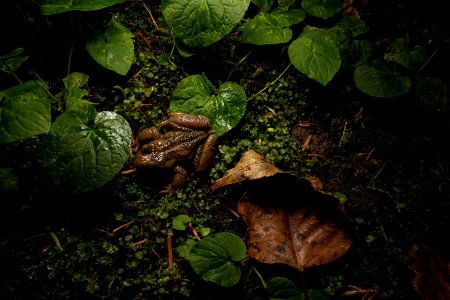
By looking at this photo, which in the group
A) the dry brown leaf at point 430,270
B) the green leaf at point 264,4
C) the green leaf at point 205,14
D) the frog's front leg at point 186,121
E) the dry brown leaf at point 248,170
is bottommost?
the dry brown leaf at point 430,270

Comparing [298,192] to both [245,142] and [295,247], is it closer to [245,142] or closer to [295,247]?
[295,247]

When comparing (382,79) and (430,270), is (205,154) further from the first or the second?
(430,270)

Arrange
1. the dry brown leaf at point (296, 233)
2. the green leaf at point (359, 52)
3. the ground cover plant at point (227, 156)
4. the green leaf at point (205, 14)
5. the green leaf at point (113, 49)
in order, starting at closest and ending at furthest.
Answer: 1. the ground cover plant at point (227, 156)
2. the dry brown leaf at point (296, 233)
3. the green leaf at point (205, 14)
4. the green leaf at point (113, 49)
5. the green leaf at point (359, 52)

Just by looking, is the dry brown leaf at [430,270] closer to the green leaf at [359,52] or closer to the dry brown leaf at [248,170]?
the dry brown leaf at [248,170]

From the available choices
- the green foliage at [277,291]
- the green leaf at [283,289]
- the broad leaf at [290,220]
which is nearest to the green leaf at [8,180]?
the broad leaf at [290,220]

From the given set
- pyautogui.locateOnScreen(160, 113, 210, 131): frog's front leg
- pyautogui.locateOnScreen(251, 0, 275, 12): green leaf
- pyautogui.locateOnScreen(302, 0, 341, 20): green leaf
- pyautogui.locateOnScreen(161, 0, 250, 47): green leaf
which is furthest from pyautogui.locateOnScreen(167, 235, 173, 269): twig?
pyautogui.locateOnScreen(302, 0, 341, 20): green leaf

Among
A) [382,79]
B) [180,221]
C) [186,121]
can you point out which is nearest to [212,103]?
[186,121]

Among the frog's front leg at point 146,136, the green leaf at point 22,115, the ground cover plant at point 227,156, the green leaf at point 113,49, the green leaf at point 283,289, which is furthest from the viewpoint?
the frog's front leg at point 146,136
